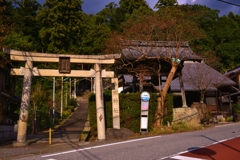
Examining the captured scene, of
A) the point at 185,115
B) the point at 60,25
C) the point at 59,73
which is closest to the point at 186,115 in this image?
the point at 185,115

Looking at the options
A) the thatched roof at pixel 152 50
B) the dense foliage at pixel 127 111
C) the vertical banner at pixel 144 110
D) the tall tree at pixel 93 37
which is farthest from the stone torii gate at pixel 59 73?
the tall tree at pixel 93 37

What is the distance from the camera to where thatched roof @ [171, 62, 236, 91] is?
25953mm

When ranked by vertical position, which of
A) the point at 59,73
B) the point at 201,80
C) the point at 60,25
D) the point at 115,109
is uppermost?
the point at 60,25

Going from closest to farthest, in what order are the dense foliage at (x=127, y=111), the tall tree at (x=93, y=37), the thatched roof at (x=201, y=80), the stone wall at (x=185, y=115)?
1. the dense foliage at (x=127, y=111)
2. the stone wall at (x=185, y=115)
3. the thatched roof at (x=201, y=80)
4. the tall tree at (x=93, y=37)

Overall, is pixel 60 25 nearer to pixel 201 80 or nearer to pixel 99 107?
pixel 201 80

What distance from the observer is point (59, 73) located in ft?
47.3

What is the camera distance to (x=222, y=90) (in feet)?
95.2

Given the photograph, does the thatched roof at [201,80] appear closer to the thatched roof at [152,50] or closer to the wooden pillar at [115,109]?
the thatched roof at [152,50]

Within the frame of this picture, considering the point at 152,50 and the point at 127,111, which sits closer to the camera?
the point at 127,111

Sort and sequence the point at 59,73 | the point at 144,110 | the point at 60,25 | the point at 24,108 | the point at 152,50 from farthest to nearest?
the point at 60,25 → the point at 152,50 → the point at 144,110 → the point at 59,73 → the point at 24,108

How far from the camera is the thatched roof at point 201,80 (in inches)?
1022

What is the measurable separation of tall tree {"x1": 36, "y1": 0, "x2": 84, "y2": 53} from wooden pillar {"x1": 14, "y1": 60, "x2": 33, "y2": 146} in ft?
78.2

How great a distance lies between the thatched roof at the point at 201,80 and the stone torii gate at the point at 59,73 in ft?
41.4

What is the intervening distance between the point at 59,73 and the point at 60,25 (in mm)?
25629
